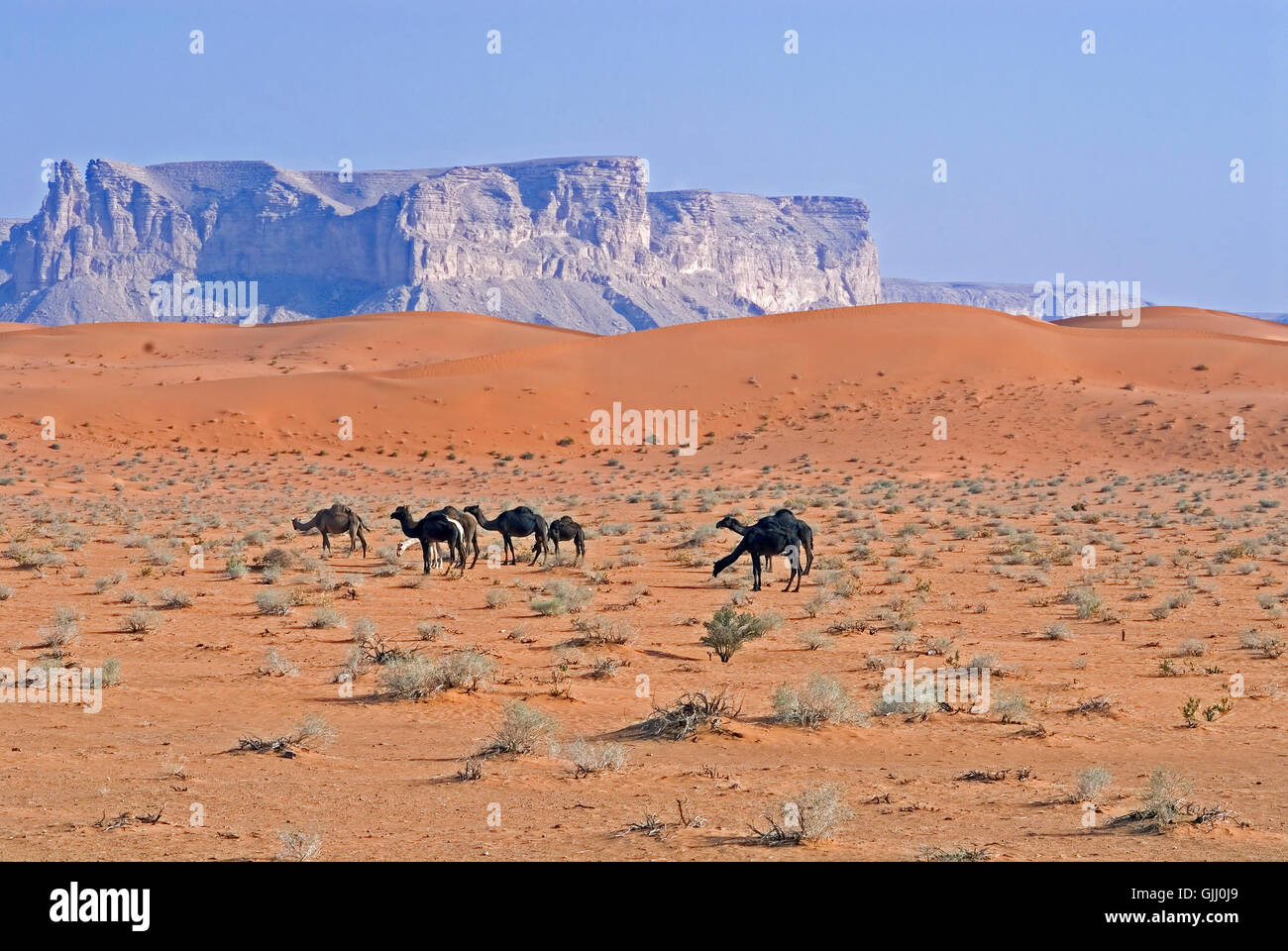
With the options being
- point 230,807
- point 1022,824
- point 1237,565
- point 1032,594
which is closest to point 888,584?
point 1032,594

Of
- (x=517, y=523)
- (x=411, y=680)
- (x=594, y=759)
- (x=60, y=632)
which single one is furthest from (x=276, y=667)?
(x=517, y=523)

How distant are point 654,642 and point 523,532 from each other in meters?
7.38

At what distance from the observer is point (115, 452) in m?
54.7

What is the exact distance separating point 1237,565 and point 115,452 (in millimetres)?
44061

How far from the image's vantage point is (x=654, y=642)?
17328 mm

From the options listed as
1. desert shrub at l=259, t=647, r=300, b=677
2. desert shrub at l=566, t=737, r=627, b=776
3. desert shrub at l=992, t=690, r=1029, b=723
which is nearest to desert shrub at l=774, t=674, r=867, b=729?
desert shrub at l=992, t=690, r=1029, b=723

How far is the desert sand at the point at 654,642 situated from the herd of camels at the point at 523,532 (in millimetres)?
588

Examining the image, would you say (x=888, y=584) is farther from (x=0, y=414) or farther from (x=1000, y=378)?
(x=0, y=414)

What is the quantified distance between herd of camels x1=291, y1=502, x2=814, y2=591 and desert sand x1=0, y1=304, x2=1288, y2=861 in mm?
588

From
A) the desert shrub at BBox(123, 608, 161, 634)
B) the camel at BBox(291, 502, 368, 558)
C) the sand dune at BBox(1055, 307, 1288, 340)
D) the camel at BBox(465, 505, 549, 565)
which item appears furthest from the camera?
the sand dune at BBox(1055, 307, 1288, 340)

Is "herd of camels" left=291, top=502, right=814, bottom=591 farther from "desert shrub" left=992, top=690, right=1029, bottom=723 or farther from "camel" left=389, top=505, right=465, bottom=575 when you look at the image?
"desert shrub" left=992, top=690, right=1029, bottom=723

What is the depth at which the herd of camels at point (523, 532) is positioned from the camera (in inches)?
822

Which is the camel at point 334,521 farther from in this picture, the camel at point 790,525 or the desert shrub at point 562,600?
the camel at point 790,525

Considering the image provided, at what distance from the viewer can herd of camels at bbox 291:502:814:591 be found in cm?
2088
